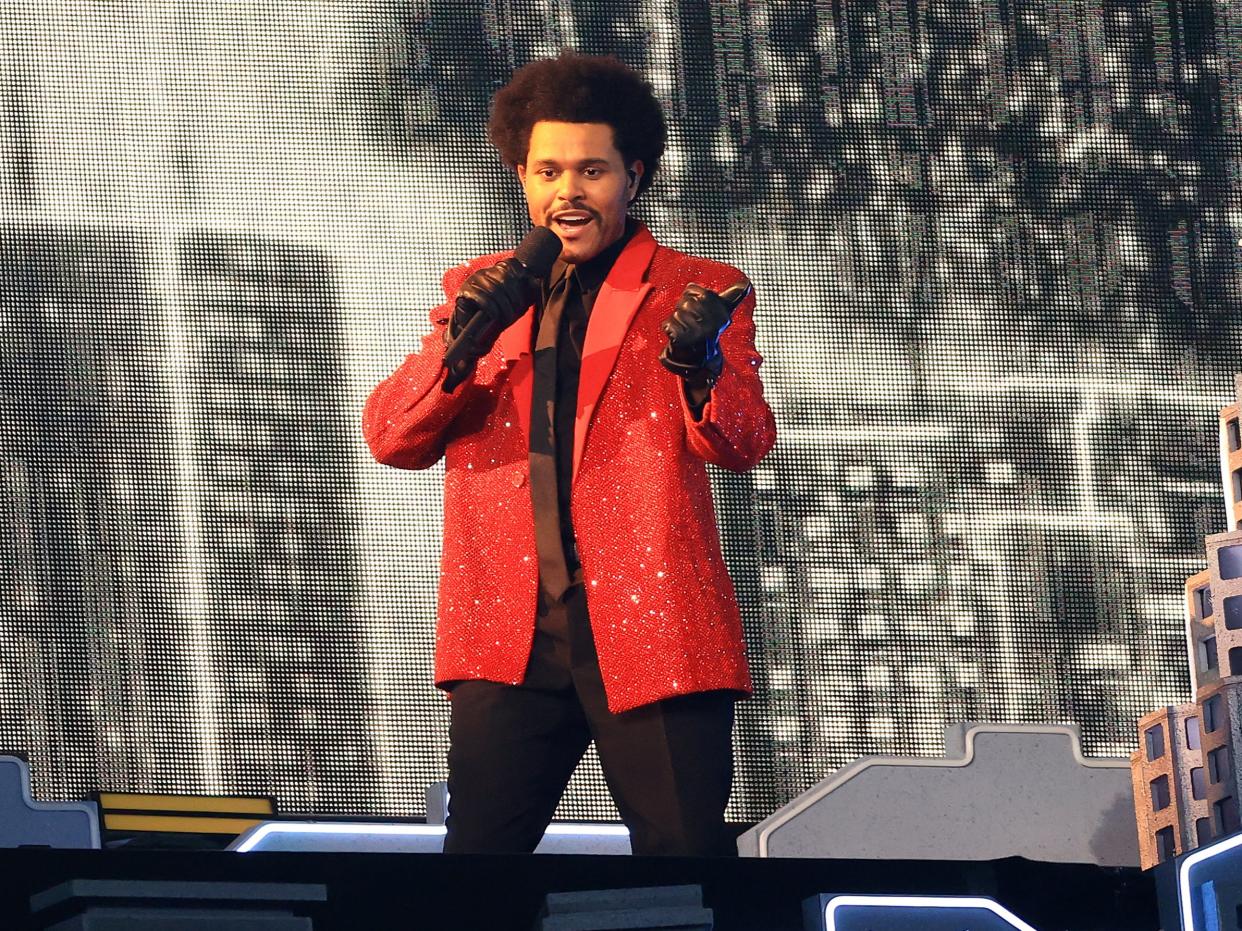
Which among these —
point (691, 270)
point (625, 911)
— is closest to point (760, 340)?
point (691, 270)

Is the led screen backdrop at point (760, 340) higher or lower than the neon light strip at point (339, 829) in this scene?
higher

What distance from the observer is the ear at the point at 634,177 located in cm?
226

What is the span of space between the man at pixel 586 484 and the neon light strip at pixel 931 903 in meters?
0.30

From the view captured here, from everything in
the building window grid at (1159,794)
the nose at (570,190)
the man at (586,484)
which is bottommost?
the building window grid at (1159,794)

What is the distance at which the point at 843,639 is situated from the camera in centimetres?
404

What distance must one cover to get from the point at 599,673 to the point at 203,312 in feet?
7.31

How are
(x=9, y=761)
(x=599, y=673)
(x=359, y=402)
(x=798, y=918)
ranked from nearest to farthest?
(x=798, y=918)
(x=599, y=673)
(x=9, y=761)
(x=359, y=402)

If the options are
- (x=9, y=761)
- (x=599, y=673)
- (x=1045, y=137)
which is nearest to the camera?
(x=599, y=673)

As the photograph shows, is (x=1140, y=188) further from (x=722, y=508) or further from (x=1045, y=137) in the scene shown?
(x=722, y=508)

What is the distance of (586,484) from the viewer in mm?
2137

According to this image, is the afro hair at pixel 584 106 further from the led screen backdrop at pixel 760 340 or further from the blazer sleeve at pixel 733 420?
the led screen backdrop at pixel 760 340

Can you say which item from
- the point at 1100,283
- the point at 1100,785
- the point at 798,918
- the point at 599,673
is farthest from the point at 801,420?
the point at 798,918

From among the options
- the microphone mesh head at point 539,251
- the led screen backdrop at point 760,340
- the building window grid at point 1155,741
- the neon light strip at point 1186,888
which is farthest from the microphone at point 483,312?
the led screen backdrop at point 760,340

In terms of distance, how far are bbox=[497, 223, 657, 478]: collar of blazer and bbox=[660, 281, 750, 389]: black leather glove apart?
145 mm
